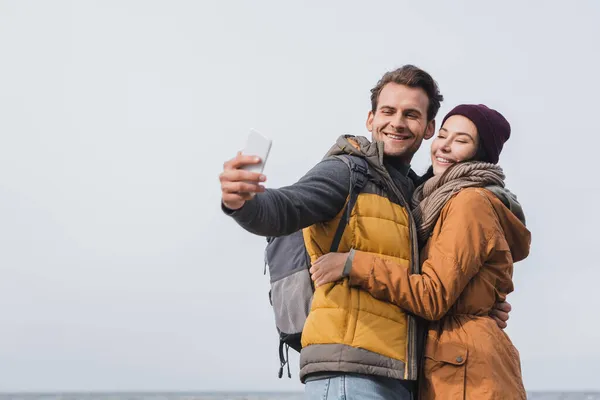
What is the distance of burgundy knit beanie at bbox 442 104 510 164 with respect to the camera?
4609 mm

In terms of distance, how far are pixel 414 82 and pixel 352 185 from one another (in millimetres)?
1031

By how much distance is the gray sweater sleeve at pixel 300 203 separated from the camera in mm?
3359

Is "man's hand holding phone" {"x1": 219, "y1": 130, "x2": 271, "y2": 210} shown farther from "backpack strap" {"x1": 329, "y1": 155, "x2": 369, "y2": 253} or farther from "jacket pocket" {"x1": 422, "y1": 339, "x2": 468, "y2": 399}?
"jacket pocket" {"x1": 422, "y1": 339, "x2": 468, "y2": 399}

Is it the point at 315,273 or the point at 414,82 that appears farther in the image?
the point at 414,82

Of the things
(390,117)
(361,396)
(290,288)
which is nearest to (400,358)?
(361,396)

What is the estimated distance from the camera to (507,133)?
4.77m

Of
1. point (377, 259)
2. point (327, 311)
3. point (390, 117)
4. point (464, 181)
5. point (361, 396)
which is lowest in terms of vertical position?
point (361, 396)

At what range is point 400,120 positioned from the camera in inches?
183

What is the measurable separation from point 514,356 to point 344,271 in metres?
1.06

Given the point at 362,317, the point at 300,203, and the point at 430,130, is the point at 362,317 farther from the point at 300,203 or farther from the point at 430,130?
the point at 430,130

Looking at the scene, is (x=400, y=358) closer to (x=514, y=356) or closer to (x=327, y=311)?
(x=327, y=311)

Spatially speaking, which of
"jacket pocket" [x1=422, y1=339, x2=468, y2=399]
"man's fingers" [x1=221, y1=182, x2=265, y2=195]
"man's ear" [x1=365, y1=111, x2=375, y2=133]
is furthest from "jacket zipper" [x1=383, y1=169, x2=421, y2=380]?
"man's fingers" [x1=221, y1=182, x2=265, y2=195]

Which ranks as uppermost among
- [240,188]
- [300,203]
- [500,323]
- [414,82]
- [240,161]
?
[414,82]

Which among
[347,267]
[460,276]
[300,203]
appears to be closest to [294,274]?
[347,267]
